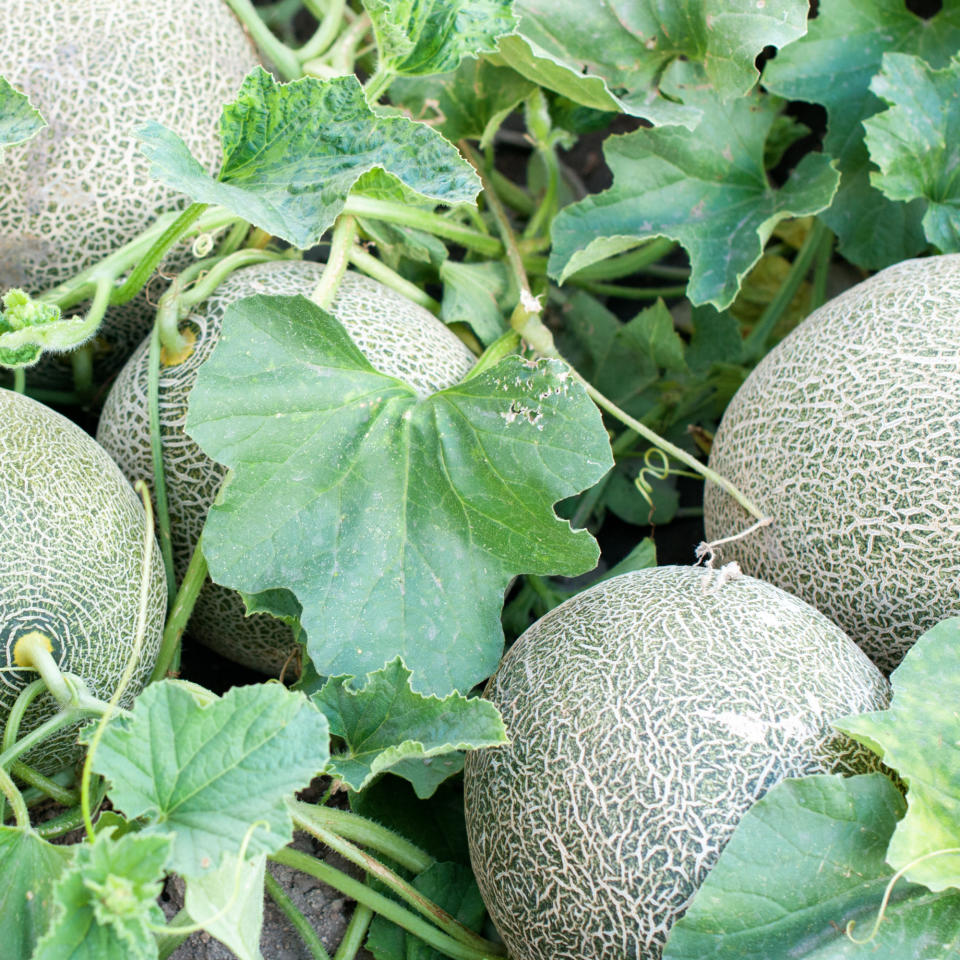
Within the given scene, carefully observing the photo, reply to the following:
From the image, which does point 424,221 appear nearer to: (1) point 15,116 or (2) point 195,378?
(2) point 195,378

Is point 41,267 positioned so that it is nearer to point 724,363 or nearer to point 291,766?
point 291,766

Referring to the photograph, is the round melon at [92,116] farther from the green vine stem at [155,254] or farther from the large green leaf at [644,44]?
the large green leaf at [644,44]

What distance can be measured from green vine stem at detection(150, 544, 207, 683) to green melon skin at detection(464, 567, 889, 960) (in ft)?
1.52

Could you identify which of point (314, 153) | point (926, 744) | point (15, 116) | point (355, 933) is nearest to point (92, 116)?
point (15, 116)

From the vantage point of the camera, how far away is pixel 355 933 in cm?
138

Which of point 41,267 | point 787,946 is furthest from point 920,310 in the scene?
A: point 41,267

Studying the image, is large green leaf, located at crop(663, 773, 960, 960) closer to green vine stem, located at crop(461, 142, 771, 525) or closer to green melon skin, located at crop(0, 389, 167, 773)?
green vine stem, located at crop(461, 142, 771, 525)

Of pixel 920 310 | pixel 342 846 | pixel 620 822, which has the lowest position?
pixel 342 846

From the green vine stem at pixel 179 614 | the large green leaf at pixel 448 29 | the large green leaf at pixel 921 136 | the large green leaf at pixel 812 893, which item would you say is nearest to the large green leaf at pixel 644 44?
the large green leaf at pixel 448 29

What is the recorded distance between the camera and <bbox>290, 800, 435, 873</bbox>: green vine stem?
4.21ft

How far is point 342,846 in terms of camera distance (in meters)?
1.24

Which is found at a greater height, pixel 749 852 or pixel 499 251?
pixel 499 251

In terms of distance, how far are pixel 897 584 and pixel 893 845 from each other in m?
0.44

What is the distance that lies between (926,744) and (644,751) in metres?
0.32
